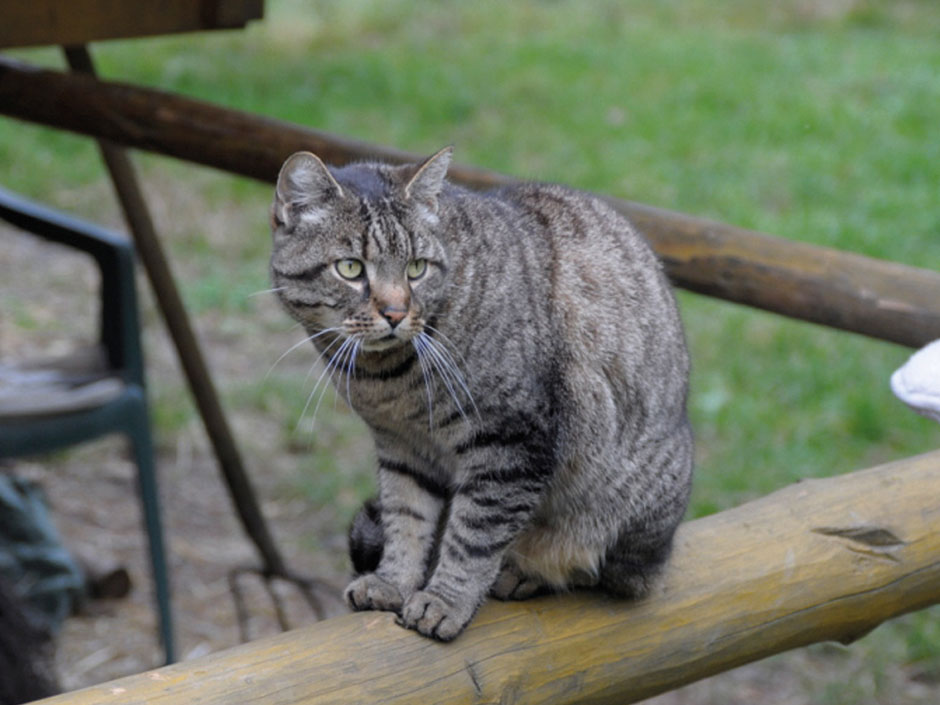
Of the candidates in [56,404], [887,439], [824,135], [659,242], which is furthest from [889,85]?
[56,404]

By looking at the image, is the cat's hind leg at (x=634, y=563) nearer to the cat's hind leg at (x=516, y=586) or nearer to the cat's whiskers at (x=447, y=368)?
the cat's hind leg at (x=516, y=586)

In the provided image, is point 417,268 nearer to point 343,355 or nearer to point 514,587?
point 343,355

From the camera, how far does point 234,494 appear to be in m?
3.47

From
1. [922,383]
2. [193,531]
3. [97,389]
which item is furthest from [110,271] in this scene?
[922,383]

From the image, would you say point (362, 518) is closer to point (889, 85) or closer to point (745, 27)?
point (889, 85)

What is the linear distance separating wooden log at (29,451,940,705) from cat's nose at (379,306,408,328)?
1.44 ft

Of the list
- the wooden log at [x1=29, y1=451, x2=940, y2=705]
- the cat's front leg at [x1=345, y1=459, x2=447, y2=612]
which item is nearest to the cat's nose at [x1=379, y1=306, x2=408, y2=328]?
the cat's front leg at [x1=345, y1=459, x2=447, y2=612]

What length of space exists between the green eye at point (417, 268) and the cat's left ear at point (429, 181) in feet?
0.31

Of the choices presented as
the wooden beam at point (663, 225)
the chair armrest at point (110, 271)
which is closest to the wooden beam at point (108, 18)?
the wooden beam at point (663, 225)

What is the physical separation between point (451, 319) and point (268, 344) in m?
3.32

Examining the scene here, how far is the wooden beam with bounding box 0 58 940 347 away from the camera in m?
2.34

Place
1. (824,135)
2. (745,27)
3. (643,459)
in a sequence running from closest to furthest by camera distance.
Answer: (643,459) → (824,135) → (745,27)

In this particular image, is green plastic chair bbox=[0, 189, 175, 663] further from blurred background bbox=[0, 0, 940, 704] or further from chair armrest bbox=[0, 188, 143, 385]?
blurred background bbox=[0, 0, 940, 704]

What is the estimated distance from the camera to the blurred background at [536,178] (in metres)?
3.83
